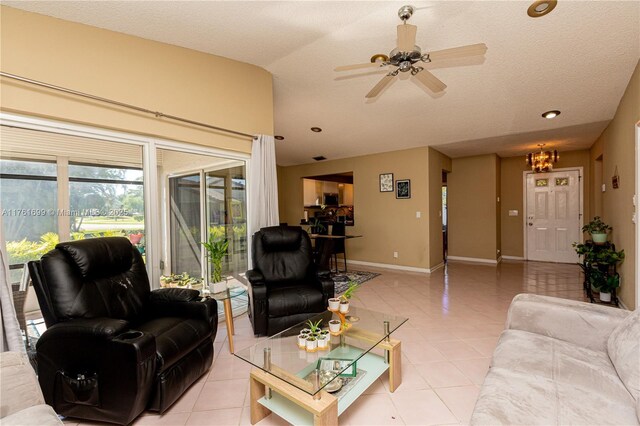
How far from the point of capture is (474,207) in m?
6.51

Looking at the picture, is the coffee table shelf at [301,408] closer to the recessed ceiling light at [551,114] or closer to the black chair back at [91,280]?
the black chair back at [91,280]

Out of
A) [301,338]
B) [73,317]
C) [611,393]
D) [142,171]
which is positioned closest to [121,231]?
[142,171]

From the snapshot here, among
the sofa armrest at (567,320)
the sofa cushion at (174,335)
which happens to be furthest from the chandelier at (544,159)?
the sofa cushion at (174,335)

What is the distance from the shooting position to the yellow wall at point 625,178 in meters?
2.88

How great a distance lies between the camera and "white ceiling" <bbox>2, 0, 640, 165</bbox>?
2.08m

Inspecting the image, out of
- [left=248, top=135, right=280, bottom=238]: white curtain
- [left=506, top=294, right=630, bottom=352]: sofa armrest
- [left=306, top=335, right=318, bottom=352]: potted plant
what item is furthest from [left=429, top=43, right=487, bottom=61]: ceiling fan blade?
[left=306, top=335, right=318, bottom=352]: potted plant

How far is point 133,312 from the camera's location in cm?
212

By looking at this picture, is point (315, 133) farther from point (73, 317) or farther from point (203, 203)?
point (73, 317)

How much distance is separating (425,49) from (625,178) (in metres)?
2.80

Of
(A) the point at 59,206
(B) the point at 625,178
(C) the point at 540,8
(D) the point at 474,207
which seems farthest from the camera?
(D) the point at 474,207

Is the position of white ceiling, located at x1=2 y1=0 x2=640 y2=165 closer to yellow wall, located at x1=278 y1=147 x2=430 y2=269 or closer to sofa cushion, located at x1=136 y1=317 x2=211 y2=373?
yellow wall, located at x1=278 y1=147 x2=430 y2=269

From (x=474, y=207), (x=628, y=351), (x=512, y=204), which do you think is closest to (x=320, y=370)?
(x=628, y=351)

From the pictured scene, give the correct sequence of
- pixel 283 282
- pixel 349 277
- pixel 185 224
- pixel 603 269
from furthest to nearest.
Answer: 1. pixel 349 277
2. pixel 603 269
3. pixel 283 282
4. pixel 185 224

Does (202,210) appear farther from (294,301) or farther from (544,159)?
(544,159)
